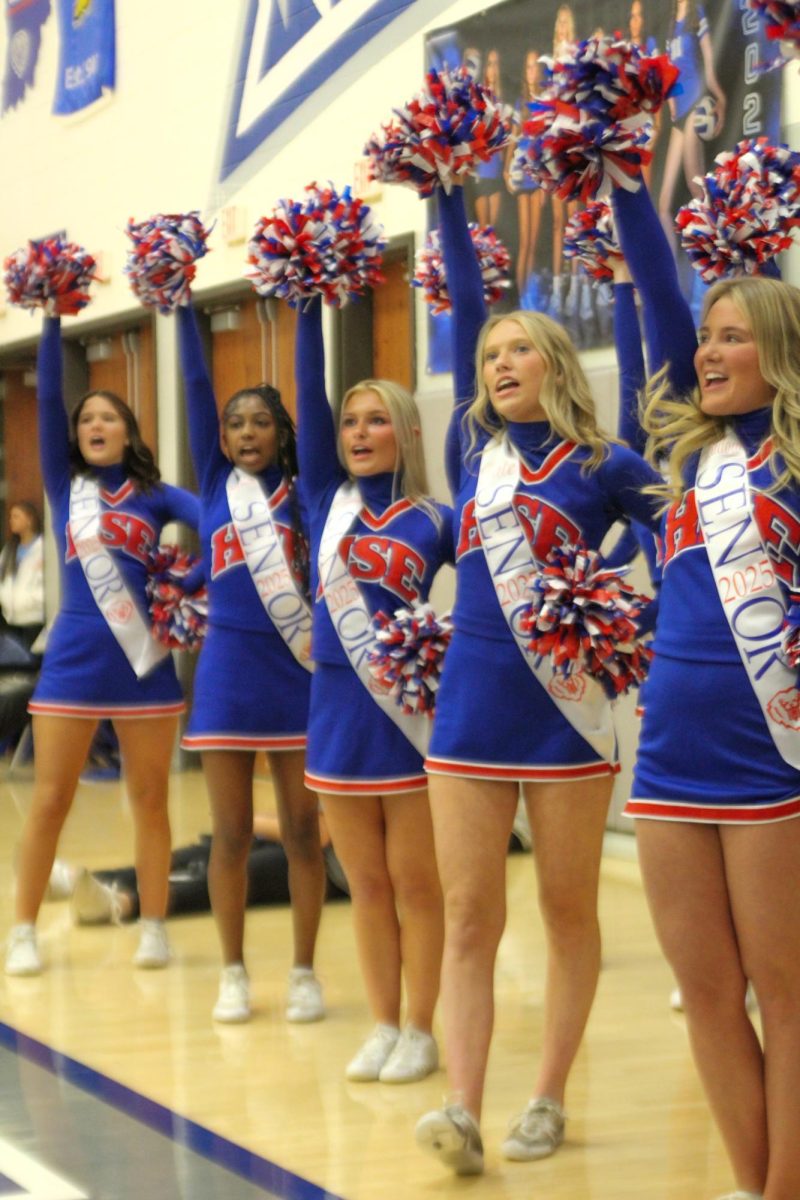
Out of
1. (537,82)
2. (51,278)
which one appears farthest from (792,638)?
(537,82)

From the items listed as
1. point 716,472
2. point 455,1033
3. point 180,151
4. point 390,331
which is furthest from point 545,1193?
point 180,151

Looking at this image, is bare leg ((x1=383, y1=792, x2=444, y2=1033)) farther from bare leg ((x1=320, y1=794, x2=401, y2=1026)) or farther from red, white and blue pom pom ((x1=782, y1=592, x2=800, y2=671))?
red, white and blue pom pom ((x1=782, y1=592, x2=800, y2=671))

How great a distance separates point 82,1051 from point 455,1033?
45.4 inches

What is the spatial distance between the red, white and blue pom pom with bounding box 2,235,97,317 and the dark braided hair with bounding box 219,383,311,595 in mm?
744

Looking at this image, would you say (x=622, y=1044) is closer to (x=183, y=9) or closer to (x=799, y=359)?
(x=799, y=359)

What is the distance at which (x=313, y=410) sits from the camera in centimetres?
342

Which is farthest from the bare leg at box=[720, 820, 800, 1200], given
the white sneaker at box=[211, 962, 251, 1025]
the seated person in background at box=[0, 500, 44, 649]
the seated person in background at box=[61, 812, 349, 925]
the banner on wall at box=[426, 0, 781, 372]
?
the seated person in background at box=[0, 500, 44, 649]

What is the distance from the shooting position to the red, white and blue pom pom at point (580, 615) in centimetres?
275

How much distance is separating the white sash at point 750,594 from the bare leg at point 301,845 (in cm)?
174

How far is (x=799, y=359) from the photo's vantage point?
2379 mm

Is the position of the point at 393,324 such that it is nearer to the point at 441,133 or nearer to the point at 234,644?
the point at 234,644

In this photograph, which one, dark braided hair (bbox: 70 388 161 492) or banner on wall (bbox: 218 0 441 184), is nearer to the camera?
dark braided hair (bbox: 70 388 161 492)

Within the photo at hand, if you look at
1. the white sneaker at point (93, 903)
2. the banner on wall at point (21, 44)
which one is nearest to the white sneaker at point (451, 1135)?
the white sneaker at point (93, 903)

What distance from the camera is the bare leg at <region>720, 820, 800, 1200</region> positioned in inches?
89.6
